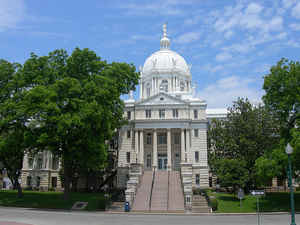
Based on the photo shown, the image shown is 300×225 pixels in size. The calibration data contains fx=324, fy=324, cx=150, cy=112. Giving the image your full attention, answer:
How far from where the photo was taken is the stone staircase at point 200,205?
106ft

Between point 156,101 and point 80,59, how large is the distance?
18700mm

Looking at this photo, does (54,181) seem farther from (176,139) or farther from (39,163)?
(176,139)

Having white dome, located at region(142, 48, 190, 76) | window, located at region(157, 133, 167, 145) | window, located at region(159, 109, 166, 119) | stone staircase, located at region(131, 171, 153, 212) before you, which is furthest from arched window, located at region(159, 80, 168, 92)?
stone staircase, located at region(131, 171, 153, 212)

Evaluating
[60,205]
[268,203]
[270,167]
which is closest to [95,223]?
[60,205]

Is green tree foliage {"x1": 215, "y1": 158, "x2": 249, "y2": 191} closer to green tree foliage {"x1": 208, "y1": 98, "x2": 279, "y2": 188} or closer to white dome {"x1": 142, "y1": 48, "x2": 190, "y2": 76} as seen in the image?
green tree foliage {"x1": 208, "y1": 98, "x2": 279, "y2": 188}

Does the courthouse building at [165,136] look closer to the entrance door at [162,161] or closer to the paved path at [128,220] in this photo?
the entrance door at [162,161]

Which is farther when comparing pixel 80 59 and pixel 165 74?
pixel 165 74

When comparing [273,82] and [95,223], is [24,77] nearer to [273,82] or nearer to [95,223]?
[95,223]

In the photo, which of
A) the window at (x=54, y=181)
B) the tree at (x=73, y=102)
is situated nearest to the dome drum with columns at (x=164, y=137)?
the tree at (x=73, y=102)

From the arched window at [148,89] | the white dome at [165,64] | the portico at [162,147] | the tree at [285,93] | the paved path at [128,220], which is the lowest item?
the paved path at [128,220]

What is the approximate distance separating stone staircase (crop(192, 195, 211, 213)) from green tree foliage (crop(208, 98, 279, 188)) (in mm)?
8961

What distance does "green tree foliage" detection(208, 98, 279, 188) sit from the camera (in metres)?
45.6

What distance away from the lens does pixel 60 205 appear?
34.9 m

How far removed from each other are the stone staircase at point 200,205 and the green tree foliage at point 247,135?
8961 mm
